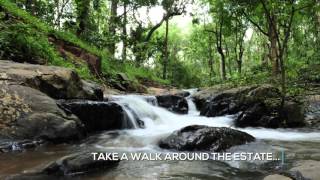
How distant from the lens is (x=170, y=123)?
1102 centimetres

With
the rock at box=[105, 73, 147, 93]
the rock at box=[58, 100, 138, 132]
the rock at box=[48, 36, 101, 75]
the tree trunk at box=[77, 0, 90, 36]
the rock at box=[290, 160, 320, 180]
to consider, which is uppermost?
the tree trunk at box=[77, 0, 90, 36]

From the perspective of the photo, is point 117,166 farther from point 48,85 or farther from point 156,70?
point 156,70

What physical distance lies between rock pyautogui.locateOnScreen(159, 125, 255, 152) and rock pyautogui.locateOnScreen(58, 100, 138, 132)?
2141 millimetres

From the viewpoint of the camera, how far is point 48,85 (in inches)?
337

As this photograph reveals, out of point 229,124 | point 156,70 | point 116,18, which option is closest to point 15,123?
point 229,124

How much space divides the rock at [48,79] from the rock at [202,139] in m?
3.00

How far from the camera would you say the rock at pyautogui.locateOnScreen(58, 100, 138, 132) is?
827 centimetres

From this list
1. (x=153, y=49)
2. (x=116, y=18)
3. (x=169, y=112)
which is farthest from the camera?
(x=153, y=49)

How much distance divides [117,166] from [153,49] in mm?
20988

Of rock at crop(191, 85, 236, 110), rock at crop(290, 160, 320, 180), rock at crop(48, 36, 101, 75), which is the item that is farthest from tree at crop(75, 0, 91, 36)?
rock at crop(290, 160, 320, 180)

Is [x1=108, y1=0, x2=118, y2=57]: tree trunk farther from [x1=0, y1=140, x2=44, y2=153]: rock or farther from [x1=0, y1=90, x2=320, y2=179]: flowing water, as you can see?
[x1=0, y1=140, x2=44, y2=153]: rock

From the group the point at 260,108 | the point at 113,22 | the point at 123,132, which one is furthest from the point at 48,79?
the point at 113,22

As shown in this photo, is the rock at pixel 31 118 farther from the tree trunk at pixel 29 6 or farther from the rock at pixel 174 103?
the tree trunk at pixel 29 6

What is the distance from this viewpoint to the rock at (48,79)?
312 inches
